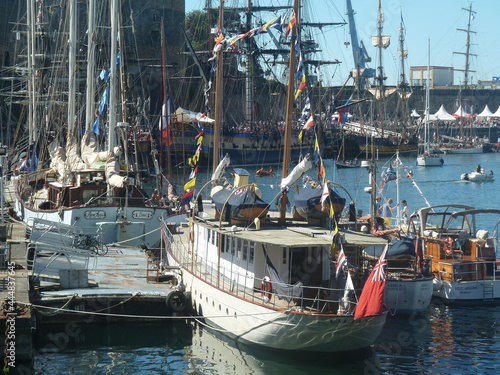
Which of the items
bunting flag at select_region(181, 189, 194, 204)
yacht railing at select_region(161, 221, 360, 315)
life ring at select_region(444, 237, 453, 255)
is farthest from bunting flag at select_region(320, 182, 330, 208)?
bunting flag at select_region(181, 189, 194, 204)

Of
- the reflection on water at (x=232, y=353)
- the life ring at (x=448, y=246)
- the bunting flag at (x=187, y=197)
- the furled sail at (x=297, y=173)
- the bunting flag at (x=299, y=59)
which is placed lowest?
the reflection on water at (x=232, y=353)

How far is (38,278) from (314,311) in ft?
27.6

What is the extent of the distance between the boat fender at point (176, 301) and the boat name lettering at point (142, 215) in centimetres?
862

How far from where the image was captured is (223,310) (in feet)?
74.3

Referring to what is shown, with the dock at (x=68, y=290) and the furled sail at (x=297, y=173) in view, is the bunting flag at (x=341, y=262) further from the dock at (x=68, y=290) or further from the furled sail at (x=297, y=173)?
the dock at (x=68, y=290)

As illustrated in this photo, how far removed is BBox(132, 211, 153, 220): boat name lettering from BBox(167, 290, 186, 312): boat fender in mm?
8616

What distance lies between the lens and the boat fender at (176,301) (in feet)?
79.8

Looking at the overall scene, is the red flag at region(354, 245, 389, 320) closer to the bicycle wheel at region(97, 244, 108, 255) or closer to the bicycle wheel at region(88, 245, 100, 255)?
the bicycle wheel at region(88, 245, 100, 255)

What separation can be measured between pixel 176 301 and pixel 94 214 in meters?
8.86

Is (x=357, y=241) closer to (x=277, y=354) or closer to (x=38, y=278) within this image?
(x=277, y=354)

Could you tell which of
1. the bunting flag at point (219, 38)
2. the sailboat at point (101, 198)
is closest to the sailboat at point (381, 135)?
the sailboat at point (101, 198)

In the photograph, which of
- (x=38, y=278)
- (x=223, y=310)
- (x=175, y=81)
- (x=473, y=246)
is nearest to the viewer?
(x=223, y=310)

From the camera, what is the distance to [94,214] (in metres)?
32.2

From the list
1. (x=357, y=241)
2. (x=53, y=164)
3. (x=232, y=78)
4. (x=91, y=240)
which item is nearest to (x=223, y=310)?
(x=357, y=241)
